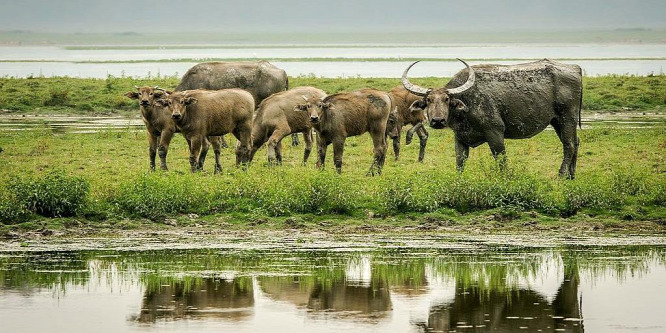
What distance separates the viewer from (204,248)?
15.7 metres

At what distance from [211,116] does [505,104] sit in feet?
18.6

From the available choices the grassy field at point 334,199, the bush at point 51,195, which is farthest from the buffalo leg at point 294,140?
the bush at point 51,195

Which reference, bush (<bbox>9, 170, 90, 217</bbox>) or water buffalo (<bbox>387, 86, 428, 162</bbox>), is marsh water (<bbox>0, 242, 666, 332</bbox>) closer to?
bush (<bbox>9, 170, 90, 217</bbox>)

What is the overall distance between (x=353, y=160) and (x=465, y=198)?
710 centimetres

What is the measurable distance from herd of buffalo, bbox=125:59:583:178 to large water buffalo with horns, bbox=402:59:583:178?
0.06 ft

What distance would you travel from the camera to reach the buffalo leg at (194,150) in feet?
72.9

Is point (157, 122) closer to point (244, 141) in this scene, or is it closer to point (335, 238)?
point (244, 141)

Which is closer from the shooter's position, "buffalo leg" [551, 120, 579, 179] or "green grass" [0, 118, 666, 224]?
"green grass" [0, 118, 666, 224]

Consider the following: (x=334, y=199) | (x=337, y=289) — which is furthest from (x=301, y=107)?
(x=337, y=289)

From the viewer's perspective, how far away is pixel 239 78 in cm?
2916

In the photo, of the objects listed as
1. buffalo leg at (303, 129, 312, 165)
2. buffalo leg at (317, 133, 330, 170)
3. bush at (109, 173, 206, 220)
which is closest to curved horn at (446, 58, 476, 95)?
buffalo leg at (317, 133, 330, 170)

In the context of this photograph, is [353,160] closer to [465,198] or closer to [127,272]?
[465,198]

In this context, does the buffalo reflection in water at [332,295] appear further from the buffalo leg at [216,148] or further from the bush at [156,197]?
the buffalo leg at [216,148]

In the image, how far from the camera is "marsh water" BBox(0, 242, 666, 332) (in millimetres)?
11359
